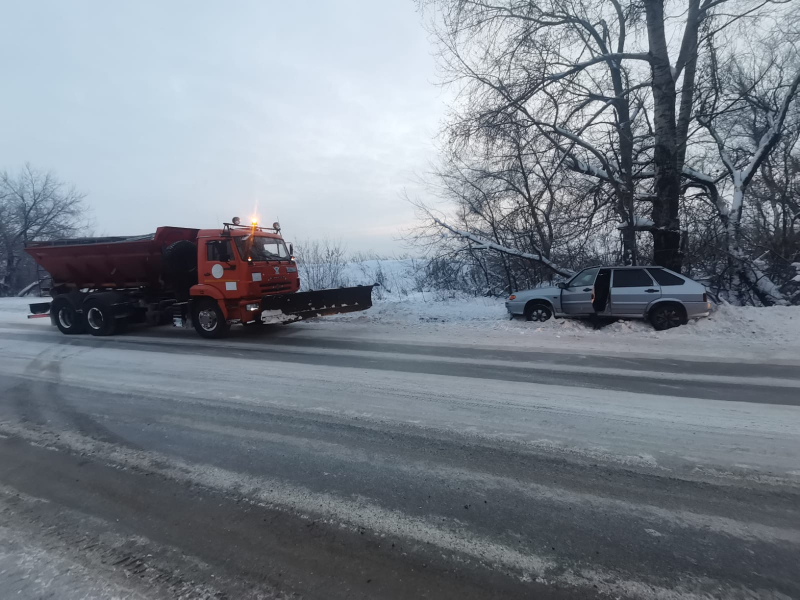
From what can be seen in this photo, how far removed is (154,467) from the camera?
154 inches

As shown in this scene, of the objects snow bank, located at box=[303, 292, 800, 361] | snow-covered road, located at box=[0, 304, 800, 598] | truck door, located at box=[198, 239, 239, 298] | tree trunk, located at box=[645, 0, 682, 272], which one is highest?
tree trunk, located at box=[645, 0, 682, 272]

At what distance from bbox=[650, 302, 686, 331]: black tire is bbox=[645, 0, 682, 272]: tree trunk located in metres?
2.57

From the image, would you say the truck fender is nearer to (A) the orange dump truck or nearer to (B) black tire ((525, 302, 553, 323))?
(A) the orange dump truck

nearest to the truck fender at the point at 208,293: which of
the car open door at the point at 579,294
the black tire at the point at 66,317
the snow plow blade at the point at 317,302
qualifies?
the snow plow blade at the point at 317,302

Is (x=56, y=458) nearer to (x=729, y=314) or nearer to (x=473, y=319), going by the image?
(x=473, y=319)

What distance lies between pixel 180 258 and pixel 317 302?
3764 millimetres

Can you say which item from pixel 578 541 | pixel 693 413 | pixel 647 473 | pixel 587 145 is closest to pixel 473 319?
pixel 587 145

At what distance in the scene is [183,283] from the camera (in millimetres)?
11781

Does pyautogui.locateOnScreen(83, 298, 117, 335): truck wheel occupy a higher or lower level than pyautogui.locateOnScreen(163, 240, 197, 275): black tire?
lower

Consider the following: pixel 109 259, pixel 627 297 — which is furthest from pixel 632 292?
pixel 109 259

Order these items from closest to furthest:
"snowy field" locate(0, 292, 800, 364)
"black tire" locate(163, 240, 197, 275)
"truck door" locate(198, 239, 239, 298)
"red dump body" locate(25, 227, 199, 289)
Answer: "snowy field" locate(0, 292, 800, 364)
"truck door" locate(198, 239, 239, 298)
"black tire" locate(163, 240, 197, 275)
"red dump body" locate(25, 227, 199, 289)

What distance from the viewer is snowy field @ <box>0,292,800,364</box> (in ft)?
27.2

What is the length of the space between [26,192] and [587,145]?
4006 cm

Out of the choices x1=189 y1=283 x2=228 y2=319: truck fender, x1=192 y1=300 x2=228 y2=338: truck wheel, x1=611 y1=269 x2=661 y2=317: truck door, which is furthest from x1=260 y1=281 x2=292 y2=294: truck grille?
x1=611 y1=269 x2=661 y2=317: truck door
